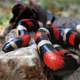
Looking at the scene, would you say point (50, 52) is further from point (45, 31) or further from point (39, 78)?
point (45, 31)

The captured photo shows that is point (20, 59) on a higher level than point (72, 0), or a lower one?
higher

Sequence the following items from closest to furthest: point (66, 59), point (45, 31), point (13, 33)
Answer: point (66, 59) → point (45, 31) → point (13, 33)

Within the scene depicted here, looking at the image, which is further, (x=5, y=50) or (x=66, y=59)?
(x=5, y=50)

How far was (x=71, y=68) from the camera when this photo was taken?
2258 mm

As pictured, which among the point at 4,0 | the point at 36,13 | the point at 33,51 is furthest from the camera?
the point at 4,0

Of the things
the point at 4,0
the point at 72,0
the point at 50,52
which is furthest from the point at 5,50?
the point at 72,0

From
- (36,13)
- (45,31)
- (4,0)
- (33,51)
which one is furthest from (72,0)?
(33,51)

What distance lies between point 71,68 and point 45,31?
25.7 inches

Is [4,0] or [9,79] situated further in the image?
[4,0]

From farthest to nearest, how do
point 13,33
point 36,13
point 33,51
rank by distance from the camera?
point 36,13 → point 13,33 → point 33,51

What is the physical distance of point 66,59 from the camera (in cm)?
225

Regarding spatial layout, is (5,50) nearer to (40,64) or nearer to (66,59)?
(40,64)

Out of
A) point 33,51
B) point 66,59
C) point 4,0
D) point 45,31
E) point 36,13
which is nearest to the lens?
point 66,59

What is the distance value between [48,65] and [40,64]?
60 millimetres
